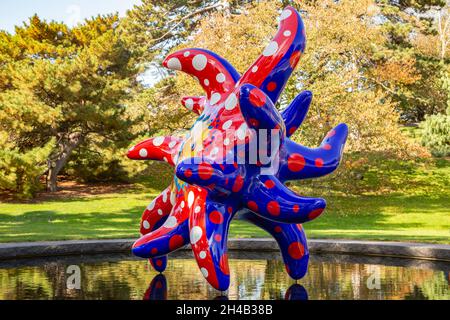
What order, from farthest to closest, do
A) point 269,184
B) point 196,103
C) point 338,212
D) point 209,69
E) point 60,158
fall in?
point 60,158, point 338,212, point 196,103, point 209,69, point 269,184

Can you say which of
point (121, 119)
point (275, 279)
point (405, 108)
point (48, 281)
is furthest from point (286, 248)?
point (405, 108)

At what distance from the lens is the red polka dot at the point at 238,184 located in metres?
7.55

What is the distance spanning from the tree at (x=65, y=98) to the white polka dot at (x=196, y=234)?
1885 centimetres

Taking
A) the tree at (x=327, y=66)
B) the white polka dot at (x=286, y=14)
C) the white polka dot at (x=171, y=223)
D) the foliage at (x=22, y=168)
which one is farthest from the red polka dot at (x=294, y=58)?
the foliage at (x=22, y=168)

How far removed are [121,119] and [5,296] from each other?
62.9 feet

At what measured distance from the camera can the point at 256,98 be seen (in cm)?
717

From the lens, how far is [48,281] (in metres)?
8.92

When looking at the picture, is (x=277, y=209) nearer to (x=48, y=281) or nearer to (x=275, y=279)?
(x=275, y=279)

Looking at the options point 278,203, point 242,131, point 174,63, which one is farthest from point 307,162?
point 174,63

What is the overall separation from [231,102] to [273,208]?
142cm

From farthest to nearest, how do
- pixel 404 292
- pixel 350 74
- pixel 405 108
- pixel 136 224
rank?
pixel 405 108 < pixel 350 74 < pixel 136 224 < pixel 404 292

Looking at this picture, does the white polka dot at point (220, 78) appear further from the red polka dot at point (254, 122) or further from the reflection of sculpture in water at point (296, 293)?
the reflection of sculpture in water at point (296, 293)

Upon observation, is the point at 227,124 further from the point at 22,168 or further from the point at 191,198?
the point at 22,168

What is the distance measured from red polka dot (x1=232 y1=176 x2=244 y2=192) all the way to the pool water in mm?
1303
